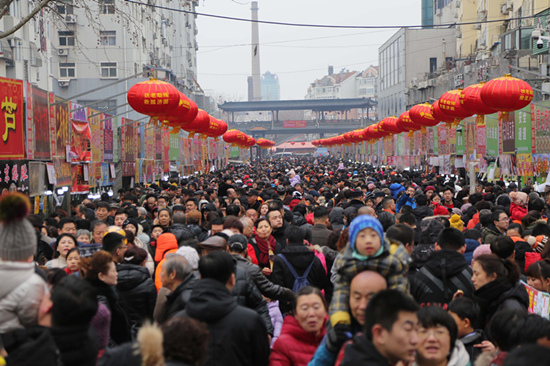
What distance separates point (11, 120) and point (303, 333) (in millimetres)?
8804

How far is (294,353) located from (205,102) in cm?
7460

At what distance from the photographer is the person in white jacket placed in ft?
12.4

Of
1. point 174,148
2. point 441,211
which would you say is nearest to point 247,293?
point 441,211

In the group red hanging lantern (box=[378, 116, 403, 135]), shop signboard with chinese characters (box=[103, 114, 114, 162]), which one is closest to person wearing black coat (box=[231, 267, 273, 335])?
shop signboard with chinese characters (box=[103, 114, 114, 162])

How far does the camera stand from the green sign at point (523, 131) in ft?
58.1

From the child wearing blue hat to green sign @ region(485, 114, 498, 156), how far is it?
17.3m

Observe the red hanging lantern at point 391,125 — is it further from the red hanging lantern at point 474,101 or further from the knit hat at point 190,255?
the knit hat at point 190,255

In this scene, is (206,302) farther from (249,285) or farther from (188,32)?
(188,32)

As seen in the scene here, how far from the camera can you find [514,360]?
2.65 meters

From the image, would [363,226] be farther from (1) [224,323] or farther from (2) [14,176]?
(2) [14,176]

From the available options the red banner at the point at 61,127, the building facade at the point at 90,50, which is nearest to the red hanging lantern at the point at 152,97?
the red banner at the point at 61,127

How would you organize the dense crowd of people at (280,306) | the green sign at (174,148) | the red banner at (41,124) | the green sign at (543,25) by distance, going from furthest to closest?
the green sign at (174,148) → the green sign at (543,25) → the red banner at (41,124) → the dense crowd of people at (280,306)

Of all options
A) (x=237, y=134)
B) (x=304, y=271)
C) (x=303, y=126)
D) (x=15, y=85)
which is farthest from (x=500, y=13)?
(x=303, y=126)

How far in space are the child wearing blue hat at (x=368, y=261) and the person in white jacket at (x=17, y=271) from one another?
1657 mm
